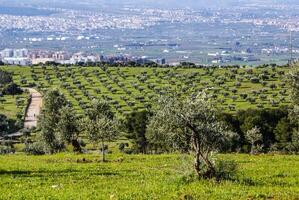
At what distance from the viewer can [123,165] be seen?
37344 mm

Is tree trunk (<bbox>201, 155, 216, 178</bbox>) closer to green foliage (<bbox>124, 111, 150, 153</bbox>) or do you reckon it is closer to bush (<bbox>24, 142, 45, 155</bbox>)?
bush (<bbox>24, 142, 45, 155</bbox>)

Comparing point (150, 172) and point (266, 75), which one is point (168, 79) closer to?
point (266, 75)

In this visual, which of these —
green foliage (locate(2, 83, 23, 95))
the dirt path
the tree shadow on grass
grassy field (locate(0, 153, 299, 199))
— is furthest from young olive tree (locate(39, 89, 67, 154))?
green foliage (locate(2, 83, 23, 95))

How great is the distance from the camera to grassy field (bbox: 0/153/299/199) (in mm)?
22578

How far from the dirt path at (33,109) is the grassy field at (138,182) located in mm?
102067

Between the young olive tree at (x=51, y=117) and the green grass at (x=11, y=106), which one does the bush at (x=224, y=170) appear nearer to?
the young olive tree at (x=51, y=117)

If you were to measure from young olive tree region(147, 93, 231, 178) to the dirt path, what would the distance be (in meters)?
110

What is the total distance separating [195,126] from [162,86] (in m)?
144

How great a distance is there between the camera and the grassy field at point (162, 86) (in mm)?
153125

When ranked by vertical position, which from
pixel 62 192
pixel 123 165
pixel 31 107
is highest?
pixel 62 192

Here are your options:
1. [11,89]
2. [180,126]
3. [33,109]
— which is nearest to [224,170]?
[180,126]

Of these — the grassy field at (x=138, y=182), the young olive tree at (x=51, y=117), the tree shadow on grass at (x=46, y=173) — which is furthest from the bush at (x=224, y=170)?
the young olive tree at (x=51, y=117)

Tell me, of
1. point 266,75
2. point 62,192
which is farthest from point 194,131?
point 266,75

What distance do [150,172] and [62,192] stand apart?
903 cm
